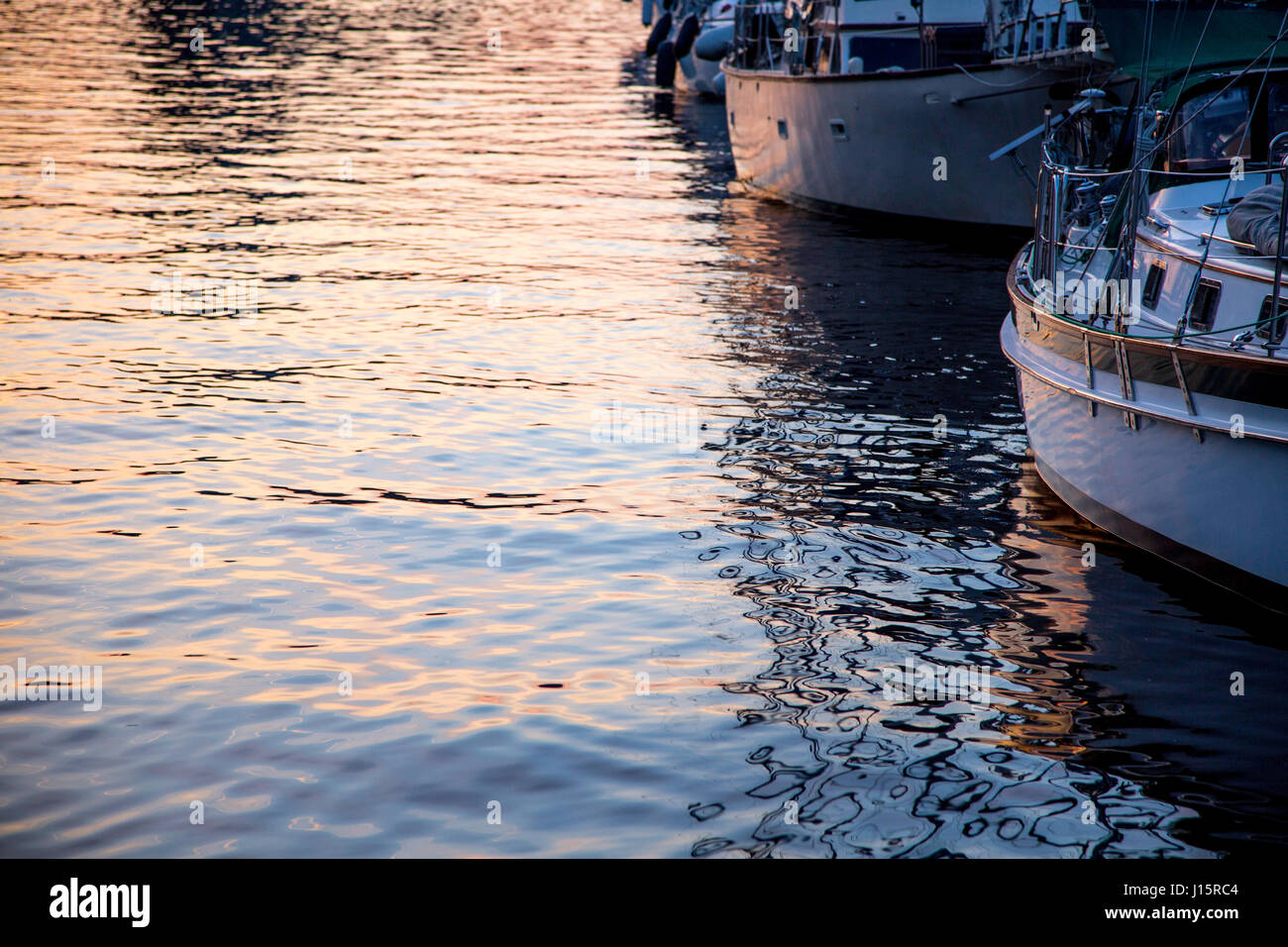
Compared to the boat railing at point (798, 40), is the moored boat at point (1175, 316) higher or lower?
lower

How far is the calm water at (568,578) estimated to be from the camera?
5.57 metres

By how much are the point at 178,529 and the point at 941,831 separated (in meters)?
4.97

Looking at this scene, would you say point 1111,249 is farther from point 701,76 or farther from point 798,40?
point 701,76

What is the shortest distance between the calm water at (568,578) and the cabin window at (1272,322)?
142cm

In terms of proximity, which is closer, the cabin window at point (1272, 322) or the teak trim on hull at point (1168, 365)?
the teak trim on hull at point (1168, 365)

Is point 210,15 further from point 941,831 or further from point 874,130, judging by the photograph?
point 941,831

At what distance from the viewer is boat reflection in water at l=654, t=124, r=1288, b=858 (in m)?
5.45

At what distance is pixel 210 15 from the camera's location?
2152 inches

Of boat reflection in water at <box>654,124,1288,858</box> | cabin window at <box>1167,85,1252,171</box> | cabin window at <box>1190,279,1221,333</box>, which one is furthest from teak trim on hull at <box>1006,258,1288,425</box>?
cabin window at <box>1167,85,1252,171</box>

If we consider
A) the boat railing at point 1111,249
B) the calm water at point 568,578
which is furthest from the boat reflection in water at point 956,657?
the boat railing at point 1111,249

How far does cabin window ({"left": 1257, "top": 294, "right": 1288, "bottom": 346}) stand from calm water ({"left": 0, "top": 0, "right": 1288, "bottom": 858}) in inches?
55.9

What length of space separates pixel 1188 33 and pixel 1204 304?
3898mm

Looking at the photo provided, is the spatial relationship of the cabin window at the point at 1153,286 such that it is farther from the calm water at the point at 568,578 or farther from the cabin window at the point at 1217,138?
the cabin window at the point at 1217,138
